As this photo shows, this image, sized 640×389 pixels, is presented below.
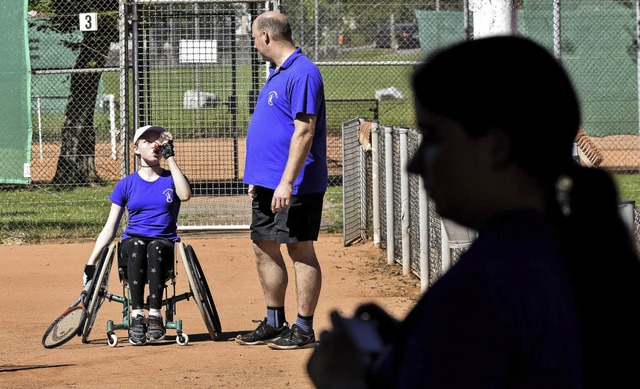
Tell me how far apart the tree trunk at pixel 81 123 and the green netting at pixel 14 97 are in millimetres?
3067

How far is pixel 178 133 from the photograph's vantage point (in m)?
13.0

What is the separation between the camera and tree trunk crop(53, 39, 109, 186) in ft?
51.7

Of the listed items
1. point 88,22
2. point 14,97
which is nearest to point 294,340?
point 14,97

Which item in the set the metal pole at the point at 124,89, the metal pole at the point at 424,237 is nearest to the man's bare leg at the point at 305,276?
the metal pole at the point at 424,237

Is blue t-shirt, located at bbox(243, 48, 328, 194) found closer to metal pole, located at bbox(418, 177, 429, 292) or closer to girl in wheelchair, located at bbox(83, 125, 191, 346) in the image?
girl in wheelchair, located at bbox(83, 125, 191, 346)

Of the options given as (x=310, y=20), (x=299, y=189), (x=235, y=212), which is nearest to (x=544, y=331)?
(x=299, y=189)

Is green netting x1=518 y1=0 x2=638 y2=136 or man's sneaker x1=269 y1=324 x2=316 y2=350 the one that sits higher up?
green netting x1=518 y1=0 x2=638 y2=136

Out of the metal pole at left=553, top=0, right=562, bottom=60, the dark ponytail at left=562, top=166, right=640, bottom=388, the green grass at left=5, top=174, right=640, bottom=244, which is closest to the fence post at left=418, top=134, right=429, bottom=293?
the green grass at left=5, top=174, right=640, bottom=244

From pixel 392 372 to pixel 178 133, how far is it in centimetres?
1154

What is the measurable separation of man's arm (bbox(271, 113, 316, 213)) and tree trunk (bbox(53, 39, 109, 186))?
940 cm

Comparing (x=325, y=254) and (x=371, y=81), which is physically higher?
(x=371, y=81)

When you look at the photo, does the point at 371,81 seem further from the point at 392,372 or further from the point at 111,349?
the point at 392,372

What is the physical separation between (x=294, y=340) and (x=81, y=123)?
385 inches

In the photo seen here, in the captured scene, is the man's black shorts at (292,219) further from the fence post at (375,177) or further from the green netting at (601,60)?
the green netting at (601,60)
